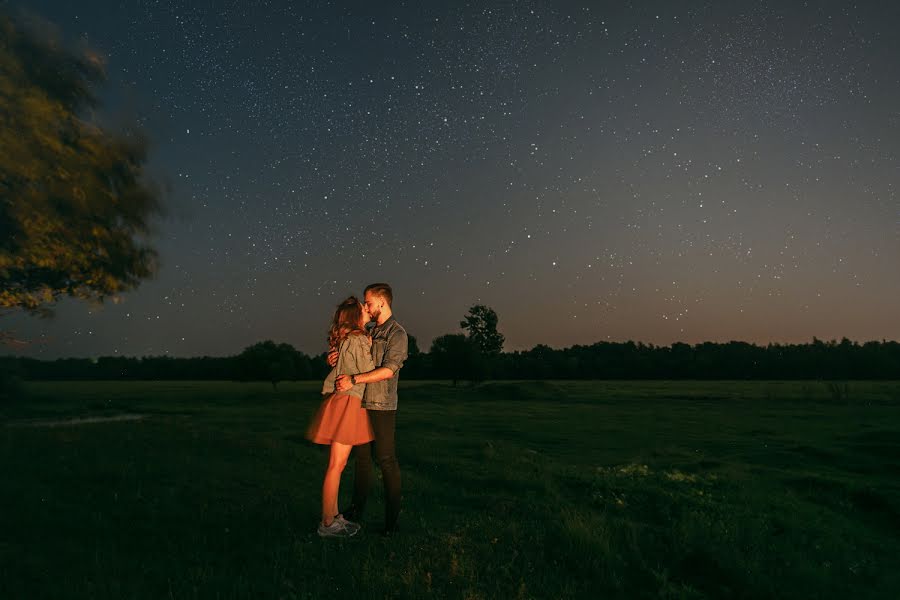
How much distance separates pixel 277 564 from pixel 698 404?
153 ft

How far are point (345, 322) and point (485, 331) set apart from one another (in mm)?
78267

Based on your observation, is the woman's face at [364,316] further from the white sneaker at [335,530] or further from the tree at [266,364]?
the tree at [266,364]

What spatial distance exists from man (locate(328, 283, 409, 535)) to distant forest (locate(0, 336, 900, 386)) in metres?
52.5

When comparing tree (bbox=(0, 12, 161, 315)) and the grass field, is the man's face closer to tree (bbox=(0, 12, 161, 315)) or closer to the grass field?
the grass field

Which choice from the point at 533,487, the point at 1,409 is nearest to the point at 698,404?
the point at 533,487

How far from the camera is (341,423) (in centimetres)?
661

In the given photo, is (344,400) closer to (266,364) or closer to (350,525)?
(350,525)

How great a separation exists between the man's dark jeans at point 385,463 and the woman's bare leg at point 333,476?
15.6 inches

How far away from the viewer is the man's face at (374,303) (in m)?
7.00

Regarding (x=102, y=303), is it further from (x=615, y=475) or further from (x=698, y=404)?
(x=698, y=404)

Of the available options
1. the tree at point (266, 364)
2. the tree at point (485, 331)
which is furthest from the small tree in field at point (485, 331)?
the tree at point (266, 364)

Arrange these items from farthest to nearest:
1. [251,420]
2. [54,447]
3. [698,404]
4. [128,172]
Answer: [698,404], [251,420], [128,172], [54,447]

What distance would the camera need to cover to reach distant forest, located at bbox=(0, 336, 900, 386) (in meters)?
76.3

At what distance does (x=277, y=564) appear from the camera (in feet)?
19.6
